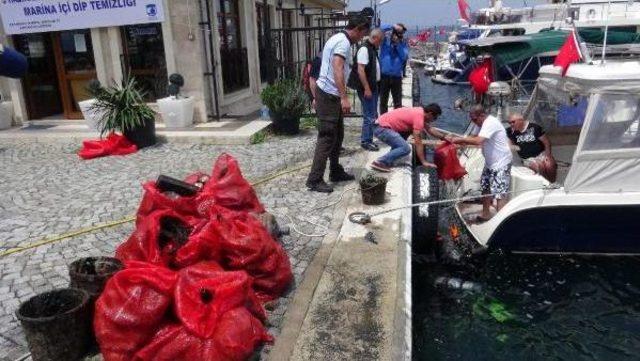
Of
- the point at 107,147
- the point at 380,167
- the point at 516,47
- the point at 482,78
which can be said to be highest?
the point at 516,47

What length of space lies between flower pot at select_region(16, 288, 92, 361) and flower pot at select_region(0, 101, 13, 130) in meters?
9.28

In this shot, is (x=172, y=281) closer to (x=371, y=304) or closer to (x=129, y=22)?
(x=371, y=304)

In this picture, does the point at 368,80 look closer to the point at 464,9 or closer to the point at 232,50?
the point at 232,50

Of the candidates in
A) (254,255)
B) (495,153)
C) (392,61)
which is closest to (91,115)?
(392,61)

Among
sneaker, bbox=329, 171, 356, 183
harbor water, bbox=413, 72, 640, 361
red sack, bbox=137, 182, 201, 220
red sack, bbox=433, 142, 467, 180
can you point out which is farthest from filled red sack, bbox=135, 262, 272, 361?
red sack, bbox=433, 142, 467, 180

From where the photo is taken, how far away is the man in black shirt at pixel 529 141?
650cm

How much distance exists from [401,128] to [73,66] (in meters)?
8.08

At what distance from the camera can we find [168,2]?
9.48m

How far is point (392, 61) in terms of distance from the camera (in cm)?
910

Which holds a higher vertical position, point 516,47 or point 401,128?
point 516,47

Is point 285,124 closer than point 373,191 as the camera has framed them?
No

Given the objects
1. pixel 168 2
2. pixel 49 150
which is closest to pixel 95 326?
pixel 49 150

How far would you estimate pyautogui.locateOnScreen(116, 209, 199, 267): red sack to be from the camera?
350 cm

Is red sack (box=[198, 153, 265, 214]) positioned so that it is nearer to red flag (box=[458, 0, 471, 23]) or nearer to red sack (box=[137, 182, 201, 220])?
red sack (box=[137, 182, 201, 220])
